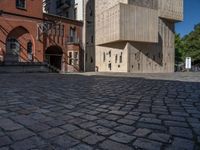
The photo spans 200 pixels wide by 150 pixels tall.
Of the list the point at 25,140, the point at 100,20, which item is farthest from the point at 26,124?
the point at 100,20

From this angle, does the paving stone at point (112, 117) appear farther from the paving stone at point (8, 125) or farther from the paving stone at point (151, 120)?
the paving stone at point (8, 125)

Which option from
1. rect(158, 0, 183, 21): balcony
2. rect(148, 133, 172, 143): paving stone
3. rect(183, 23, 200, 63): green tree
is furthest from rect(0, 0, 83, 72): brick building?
rect(183, 23, 200, 63): green tree

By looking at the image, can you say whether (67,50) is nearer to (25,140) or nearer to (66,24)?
(66,24)

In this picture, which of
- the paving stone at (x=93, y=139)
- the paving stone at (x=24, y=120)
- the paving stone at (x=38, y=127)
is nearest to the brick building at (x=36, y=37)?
the paving stone at (x=24, y=120)

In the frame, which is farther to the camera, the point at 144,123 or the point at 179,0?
the point at 179,0

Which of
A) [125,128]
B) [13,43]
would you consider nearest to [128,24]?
[13,43]

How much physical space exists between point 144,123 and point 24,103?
9.92ft

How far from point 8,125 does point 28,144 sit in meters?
0.92

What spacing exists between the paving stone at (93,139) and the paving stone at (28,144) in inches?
21.4

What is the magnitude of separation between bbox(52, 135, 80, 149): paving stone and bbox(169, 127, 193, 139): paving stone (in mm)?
1346

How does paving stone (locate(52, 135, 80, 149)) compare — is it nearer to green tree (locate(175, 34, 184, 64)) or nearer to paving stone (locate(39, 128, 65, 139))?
paving stone (locate(39, 128, 65, 139))

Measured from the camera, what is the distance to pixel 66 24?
30328 mm

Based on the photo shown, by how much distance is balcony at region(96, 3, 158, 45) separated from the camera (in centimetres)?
2478

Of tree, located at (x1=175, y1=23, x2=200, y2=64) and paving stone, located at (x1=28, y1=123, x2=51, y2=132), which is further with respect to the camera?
tree, located at (x1=175, y1=23, x2=200, y2=64)
